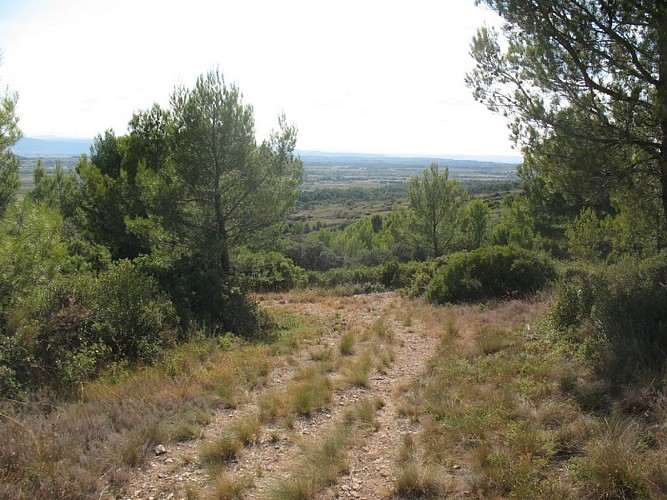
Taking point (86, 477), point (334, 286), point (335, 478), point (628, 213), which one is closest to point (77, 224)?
point (334, 286)

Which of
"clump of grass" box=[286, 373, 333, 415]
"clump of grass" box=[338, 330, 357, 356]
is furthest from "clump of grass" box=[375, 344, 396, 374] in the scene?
"clump of grass" box=[286, 373, 333, 415]

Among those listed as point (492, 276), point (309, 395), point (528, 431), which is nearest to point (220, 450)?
point (309, 395)

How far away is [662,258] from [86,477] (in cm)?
850

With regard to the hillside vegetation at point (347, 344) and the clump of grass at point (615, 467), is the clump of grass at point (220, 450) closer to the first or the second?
the hillside vegetation at point (347, 344)

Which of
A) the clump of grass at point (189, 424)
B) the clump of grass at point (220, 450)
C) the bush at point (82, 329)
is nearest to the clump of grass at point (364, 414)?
the clump of grass at point (220, 450)

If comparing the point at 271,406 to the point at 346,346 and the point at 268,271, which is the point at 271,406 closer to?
the point at 346,346

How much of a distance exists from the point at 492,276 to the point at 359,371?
7438 millimetres

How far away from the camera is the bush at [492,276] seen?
1259 centimetres

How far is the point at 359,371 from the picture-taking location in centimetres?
680

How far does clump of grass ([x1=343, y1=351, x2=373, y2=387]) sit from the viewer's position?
6.52 m

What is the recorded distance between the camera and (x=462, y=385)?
583 centimetres

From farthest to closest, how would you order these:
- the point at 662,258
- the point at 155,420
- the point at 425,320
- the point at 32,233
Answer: the point at 425,320 → the point at 662,258 → the point at 32,233 → the point at 155,420

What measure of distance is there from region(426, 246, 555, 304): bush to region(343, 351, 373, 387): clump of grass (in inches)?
237

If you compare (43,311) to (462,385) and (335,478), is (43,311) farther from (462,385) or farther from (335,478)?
(462,385)
